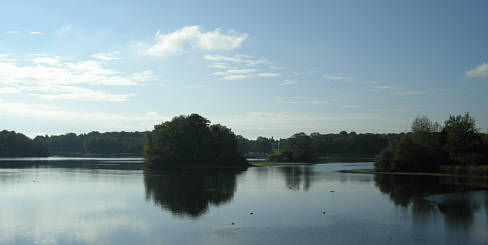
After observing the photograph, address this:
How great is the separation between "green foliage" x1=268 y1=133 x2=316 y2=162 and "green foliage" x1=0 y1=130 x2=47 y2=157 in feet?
349

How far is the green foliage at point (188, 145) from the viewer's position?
114 m

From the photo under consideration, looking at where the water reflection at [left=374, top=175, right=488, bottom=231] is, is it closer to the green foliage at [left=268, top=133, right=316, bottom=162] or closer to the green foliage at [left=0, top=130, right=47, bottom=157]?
the green foliage at [left=268, top=133, right=316, bottom=162]

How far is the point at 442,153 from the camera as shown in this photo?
78.5m

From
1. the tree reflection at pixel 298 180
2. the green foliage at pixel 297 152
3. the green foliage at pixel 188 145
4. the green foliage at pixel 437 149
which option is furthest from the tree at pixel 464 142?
the green foliage at pixel 297 152

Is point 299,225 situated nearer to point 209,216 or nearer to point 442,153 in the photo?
point 209,216

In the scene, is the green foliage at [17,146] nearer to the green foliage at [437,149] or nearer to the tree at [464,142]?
the green foliage at [437,149]

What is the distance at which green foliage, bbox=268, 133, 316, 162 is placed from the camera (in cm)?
14388

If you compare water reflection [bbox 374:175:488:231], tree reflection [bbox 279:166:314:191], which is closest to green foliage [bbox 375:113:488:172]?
tree reflection [bbox 279:166:314:191]

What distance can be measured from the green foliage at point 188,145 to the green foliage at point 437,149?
154 ft

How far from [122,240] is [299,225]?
10378 millimetres

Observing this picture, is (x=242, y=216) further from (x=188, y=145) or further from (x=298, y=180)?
(x=188, y=145)

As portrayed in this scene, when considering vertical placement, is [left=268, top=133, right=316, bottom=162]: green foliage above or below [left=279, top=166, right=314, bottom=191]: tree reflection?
above

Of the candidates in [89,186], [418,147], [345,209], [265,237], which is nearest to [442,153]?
[418,147]

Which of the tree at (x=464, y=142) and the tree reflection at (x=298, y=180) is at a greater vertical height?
the tree at (x=464, y=142)
